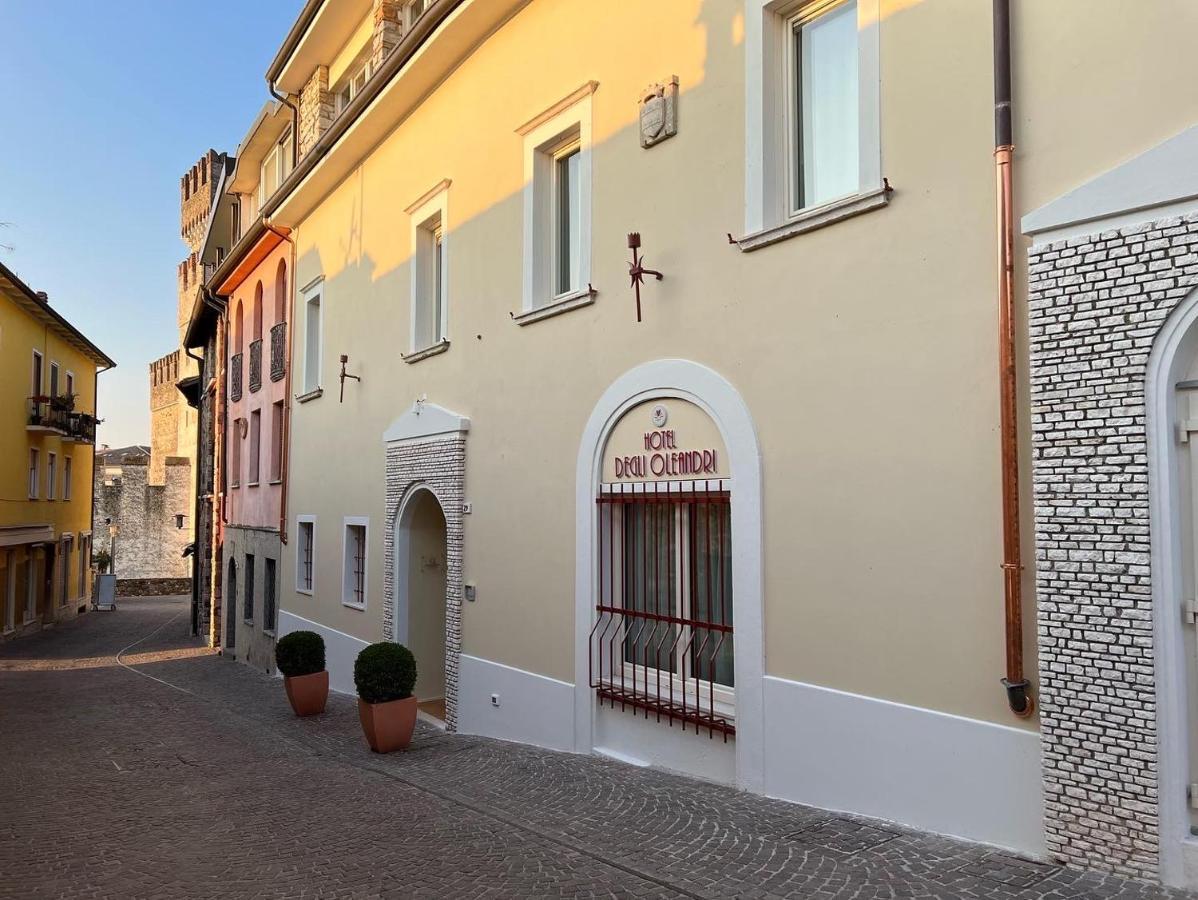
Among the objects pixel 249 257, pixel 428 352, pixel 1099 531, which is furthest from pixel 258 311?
pixel 1099 531

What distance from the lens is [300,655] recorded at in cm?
1238

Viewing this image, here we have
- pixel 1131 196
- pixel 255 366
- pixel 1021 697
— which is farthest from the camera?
pixel 255 366

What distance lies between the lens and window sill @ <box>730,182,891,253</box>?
5.81 m

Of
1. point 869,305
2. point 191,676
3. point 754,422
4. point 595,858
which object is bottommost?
point 191,676

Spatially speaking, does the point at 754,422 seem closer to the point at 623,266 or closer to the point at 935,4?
the point at 623,266

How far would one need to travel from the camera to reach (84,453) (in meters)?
36.3

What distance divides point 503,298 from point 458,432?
1642 millimetres

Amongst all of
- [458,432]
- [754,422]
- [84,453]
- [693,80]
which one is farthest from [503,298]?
[84,453]

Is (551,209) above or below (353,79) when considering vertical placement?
below

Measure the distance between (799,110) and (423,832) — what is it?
564 cm

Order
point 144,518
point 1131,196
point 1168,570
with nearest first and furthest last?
point 1168,570 → point 1131,196 → point 144,518

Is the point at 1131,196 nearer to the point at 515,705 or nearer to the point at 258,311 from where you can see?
the point at 515,705

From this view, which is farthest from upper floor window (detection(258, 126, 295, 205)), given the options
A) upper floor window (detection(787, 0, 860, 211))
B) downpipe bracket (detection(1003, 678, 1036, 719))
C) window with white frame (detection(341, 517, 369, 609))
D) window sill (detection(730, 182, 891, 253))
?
downpipe bracket (detection(1003, 678, 1036, 719))

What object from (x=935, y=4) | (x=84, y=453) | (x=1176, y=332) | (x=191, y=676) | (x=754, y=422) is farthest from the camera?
(x=84, y=453)
